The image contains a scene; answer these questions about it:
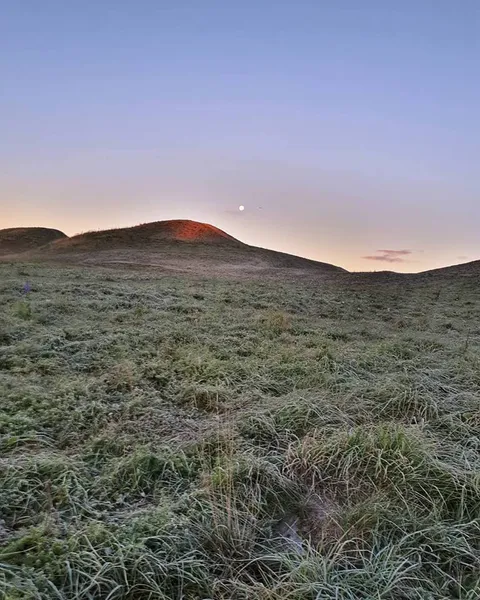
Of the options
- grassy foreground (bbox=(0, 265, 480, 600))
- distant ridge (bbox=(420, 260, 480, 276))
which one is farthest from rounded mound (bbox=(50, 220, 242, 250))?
grassy foreground (bbox=(0, 265, 480, 600))

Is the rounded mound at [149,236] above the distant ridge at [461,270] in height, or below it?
above

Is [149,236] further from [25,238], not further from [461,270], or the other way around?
[461,270]

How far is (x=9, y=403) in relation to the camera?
329 centimetres

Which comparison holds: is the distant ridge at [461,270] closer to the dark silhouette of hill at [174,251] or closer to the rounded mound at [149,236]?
the dark silhouette of hill at [174,251]

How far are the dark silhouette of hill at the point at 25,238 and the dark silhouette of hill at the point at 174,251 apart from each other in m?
2.30

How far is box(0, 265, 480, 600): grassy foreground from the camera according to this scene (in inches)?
69.7

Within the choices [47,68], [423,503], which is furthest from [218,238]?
[423,503]

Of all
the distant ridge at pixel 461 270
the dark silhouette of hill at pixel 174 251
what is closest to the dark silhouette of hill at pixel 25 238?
the dark silhouette of hill at pixel 174 251

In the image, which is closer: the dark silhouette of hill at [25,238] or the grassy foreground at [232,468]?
the grassy foreground at [232,468]

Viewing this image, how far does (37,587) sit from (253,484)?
4.04 feet

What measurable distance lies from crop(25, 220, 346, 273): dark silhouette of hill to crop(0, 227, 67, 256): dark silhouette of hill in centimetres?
230

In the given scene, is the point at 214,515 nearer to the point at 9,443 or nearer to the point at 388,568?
the point at 388,568

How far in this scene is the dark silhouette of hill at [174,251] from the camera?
65.0 feet

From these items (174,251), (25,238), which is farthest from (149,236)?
(25,238)
